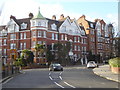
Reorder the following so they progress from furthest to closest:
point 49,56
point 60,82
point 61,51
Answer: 1. point 61,51
2. point 49,56
3. point 60,82

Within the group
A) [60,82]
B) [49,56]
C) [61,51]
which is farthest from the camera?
[61,51]

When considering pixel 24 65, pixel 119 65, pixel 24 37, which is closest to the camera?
pixel 119 65

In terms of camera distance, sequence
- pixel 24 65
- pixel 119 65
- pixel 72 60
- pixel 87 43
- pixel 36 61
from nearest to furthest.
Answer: pixel 119 65 → pixel 24 65 → pixel 36 61 → pixel 72 60 → pixel 87 43

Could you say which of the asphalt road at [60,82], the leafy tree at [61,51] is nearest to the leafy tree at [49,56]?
the leafy tree at [61,51]

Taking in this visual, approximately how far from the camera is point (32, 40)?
62281 mm

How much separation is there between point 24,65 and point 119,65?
33.5 m

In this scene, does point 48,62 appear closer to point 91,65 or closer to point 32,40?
point 32,40

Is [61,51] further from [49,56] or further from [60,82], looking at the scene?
[60,82]

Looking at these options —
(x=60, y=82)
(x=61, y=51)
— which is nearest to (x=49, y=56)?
(x=61, y=51)


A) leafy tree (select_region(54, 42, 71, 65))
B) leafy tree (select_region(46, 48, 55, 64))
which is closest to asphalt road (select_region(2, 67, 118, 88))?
leafy tree (select_region(46, 48, 55, 64))

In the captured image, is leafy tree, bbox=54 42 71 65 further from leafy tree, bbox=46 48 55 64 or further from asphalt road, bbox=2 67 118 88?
asphalt road, bbox=2 67 118 88

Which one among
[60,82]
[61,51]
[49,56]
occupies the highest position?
[61,51]

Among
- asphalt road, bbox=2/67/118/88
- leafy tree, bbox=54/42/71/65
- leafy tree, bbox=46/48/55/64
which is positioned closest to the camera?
asphalt road, bbox=2/67/118/88

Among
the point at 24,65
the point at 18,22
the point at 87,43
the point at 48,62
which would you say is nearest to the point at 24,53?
the point at 24,65
